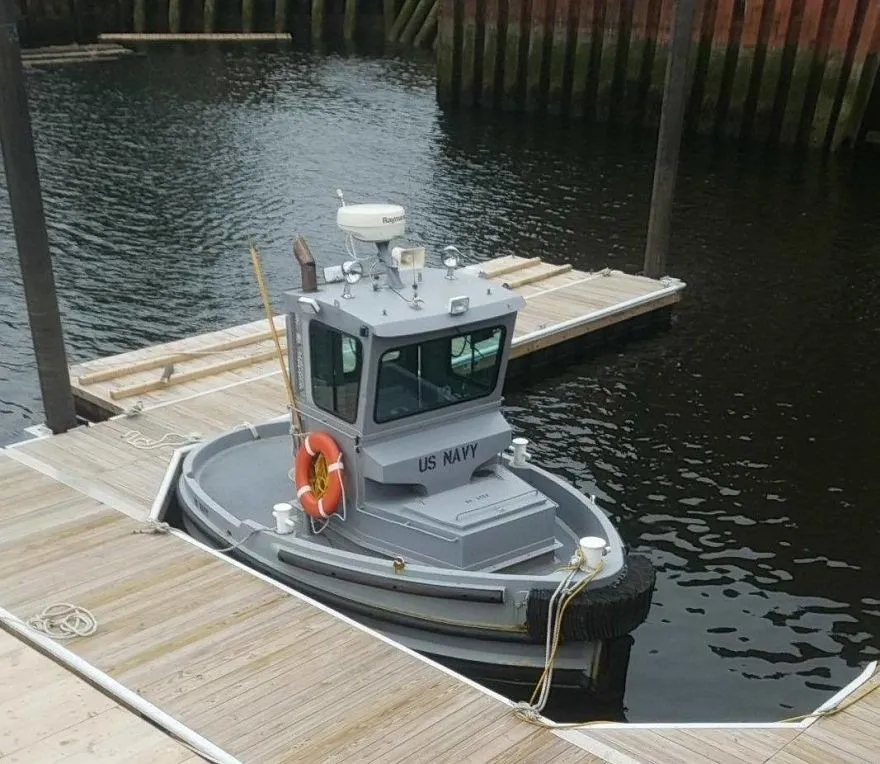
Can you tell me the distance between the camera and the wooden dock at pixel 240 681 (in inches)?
286

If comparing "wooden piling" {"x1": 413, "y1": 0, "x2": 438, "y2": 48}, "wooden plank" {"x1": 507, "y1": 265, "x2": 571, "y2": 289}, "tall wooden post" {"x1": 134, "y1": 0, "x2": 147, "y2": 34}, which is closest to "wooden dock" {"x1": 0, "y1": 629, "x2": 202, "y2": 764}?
"wooden plank" {"x1": 507, "y1": 265, "x2": 571, "y2": 289}

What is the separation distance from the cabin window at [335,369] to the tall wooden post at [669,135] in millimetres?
10322

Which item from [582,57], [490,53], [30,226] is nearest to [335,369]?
[30,226]

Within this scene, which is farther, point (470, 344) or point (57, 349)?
point (57, 349)

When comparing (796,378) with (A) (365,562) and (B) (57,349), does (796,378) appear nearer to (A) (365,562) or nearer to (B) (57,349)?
(A) (365,562)

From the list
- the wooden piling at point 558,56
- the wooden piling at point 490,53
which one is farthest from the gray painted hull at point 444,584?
the wooden piling at point 490,53

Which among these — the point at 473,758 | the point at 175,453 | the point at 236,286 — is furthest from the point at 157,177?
the point at 473,758

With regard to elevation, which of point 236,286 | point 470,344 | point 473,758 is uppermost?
point 470,344

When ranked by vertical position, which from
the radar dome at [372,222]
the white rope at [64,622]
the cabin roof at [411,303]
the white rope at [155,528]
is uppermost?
the radar dome at [372,222]

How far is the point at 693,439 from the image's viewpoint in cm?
1448

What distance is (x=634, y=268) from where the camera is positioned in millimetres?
21500

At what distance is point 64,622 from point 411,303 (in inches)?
156

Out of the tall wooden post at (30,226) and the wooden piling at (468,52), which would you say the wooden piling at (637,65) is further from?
the tall wooden post at (30,226)

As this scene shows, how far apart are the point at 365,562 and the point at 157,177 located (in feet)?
68.1
